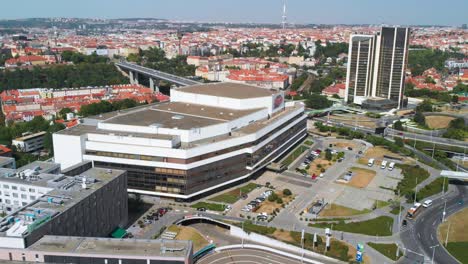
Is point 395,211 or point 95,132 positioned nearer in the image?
point 395,211

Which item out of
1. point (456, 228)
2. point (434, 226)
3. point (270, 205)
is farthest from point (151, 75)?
point (456, 228)

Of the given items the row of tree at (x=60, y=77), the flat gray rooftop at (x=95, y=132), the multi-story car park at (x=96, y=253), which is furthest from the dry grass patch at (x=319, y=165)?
the row of tree at (x=60, y=77)

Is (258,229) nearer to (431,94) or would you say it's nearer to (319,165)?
(319,165)

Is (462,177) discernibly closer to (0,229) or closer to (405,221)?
(405,221)

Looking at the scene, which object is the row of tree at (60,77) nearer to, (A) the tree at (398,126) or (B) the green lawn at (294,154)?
(B) the green lawn at (294,154)

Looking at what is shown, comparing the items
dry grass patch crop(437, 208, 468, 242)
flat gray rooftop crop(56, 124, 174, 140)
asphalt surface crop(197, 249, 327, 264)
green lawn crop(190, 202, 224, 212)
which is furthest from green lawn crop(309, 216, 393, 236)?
flat gray rooftop crop(56, 124, 174, 140)

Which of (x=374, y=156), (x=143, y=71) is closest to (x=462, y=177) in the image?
(x=374, y=156)

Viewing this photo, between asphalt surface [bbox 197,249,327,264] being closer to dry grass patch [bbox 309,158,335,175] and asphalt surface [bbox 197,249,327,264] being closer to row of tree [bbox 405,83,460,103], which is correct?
dry grass patch [bbox 309,158,335,175]

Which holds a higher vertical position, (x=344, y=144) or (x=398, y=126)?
(x=398, y=126)
